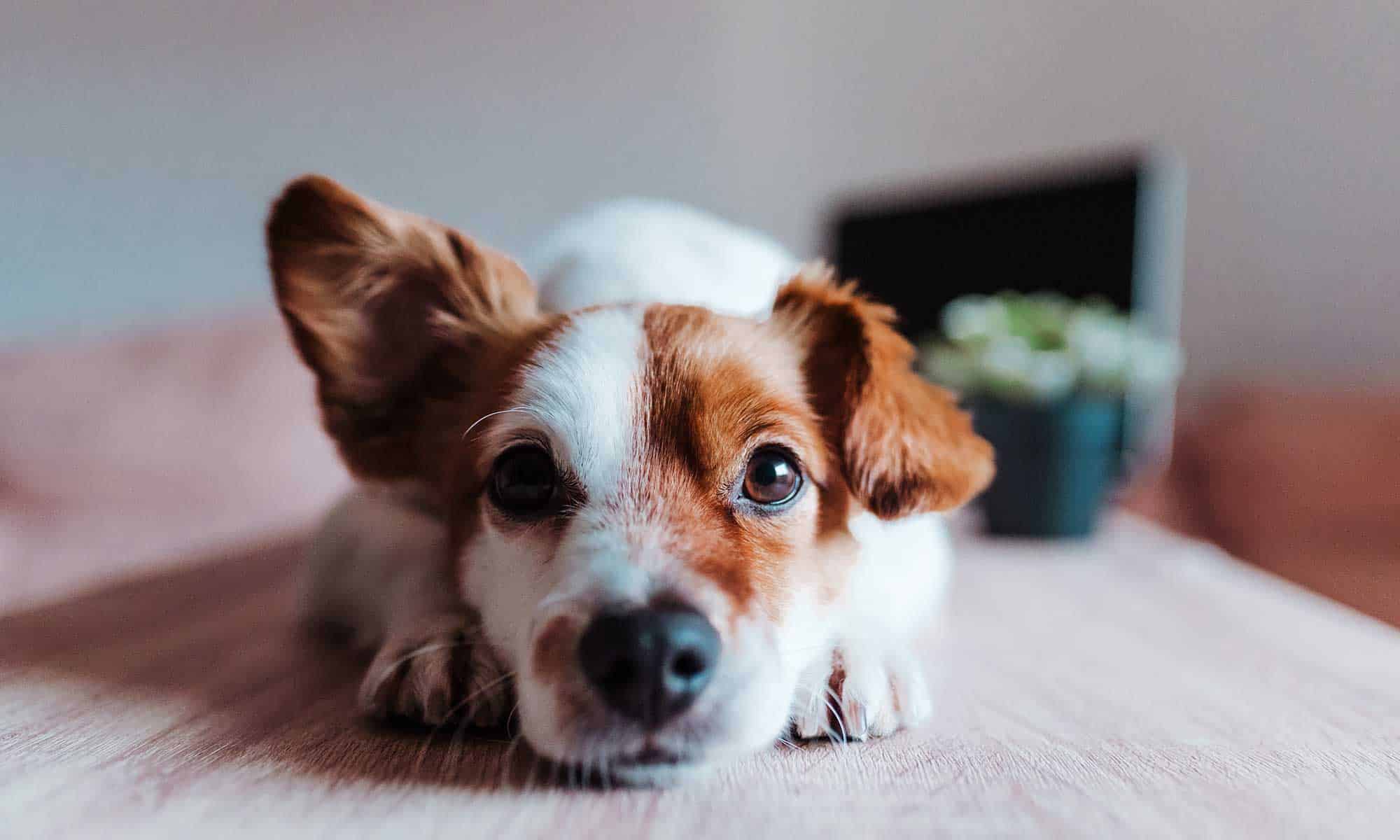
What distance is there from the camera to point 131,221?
3525mm

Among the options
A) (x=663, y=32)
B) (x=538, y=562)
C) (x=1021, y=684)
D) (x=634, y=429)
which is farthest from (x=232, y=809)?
(x=663, y=32)

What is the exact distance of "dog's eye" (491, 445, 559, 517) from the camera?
99 cm

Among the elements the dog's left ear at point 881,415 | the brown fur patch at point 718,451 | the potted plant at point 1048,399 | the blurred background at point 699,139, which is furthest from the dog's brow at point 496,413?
the blurred background at point 699,139

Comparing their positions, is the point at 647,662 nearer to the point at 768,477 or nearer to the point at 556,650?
the point at 556,650

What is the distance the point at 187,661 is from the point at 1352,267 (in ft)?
12.2

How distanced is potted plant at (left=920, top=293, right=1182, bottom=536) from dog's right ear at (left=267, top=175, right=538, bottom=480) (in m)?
1.32

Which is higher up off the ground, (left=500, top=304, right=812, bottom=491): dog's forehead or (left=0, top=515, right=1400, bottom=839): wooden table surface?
(left=500, top=304, right=812, bottom=491): dog's forehead

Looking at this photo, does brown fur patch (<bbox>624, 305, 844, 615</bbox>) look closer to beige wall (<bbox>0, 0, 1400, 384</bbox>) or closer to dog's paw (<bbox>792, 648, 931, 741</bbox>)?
dog's paw (<bbox>792, 648, 931, 741</bbox>)

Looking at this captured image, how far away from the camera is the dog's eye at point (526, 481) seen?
3.26 ft

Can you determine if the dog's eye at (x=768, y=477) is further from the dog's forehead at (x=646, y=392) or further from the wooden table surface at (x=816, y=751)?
the wooden table surface at (x=816, y=751)

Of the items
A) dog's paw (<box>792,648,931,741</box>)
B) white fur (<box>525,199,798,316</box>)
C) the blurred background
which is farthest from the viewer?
the blurred background

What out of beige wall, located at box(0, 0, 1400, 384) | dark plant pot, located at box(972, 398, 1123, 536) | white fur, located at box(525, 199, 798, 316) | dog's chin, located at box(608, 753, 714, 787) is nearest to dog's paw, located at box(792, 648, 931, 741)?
dog's chin, located at box(608, 753, 714, 787)

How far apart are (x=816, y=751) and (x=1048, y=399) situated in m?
1.44

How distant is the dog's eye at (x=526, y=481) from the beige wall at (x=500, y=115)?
2.78 metres
